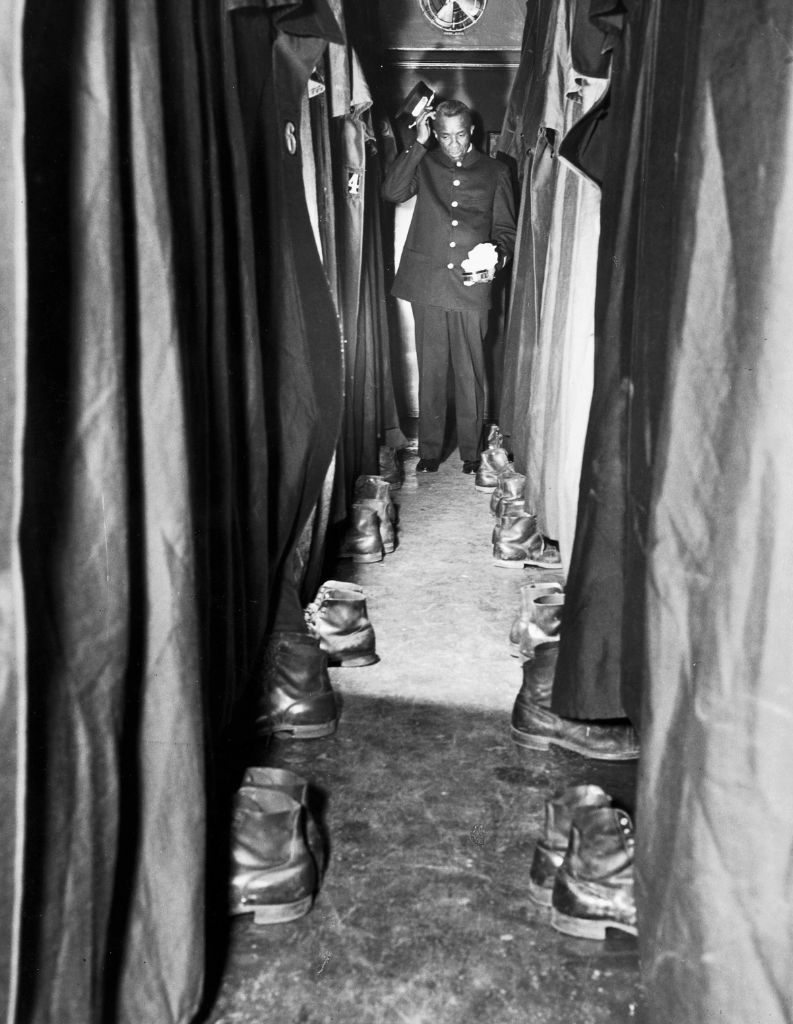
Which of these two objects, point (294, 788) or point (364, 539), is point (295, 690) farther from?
point (364, 539)

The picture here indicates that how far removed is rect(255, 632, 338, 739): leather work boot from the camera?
1728 millimetres

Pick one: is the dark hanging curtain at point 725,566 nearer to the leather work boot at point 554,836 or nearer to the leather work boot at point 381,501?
the leather work boot at point 554,836

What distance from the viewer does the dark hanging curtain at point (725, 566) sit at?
2.43 feet

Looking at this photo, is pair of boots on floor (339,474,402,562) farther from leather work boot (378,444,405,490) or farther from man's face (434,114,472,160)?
man's face (434,114,472,160)

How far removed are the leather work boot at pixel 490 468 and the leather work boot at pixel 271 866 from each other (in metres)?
2.69

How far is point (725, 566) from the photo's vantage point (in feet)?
2.56

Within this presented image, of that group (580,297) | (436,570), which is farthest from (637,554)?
(436,570)

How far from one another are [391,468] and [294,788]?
9.07ft

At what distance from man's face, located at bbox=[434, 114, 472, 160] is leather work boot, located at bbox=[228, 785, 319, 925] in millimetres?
3576

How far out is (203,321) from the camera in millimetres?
1187

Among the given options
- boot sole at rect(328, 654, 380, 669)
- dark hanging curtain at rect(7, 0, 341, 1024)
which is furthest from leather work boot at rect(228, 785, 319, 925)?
boot sole at rect(328, 654, 380, 669)

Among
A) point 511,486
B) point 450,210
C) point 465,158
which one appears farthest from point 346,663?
point 465,158

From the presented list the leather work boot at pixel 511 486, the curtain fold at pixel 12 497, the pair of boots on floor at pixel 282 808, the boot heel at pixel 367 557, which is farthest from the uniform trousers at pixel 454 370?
the curtain fold at pixel 12 497

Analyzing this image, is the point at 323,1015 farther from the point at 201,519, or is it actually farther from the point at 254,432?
the point at 254,432
